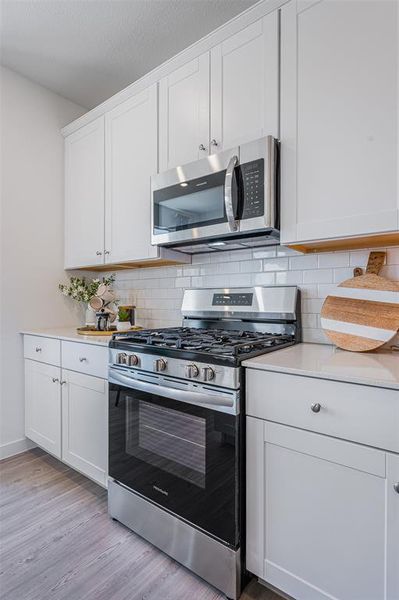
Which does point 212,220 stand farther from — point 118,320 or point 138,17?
point 138,17

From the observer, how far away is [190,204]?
1.84 m

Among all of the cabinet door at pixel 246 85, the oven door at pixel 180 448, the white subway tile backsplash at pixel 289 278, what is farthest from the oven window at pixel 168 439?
the cabinet door at pixel 246 85

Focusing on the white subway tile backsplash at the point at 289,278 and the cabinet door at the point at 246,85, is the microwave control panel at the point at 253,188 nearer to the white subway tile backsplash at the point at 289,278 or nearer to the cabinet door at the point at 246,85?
the cabinet door at the point at 246,85

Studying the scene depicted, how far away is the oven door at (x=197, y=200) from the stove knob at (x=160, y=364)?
68 cm

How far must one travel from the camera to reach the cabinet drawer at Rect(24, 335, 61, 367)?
224 cm

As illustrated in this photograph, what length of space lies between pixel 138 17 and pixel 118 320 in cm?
184

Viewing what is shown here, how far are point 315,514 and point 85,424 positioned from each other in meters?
1.38

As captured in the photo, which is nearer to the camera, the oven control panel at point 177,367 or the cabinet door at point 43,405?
the oven control panel at point 177,367

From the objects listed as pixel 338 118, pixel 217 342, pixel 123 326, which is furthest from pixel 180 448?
pixel 338 118

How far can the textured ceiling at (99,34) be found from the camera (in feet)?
6.27

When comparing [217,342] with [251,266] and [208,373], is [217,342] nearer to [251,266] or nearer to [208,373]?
[208,373]

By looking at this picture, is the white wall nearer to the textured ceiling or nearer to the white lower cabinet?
the white lower cabinet

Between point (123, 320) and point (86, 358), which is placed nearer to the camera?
point (86, 358)

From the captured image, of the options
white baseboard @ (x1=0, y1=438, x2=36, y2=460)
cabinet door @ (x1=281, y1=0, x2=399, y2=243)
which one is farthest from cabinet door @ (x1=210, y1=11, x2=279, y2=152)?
white baseboard @ (x1=0, y1=438, x2=36, y2=460)
